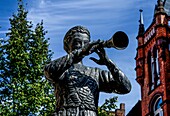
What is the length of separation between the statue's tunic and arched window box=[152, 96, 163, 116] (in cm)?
2981

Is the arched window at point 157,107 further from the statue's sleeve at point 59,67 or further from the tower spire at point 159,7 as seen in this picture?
the statue's sleeve at point 59,67

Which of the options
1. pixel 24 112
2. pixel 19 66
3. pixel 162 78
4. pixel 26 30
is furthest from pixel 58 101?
pixel 162 78

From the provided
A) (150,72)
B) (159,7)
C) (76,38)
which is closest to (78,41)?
(76,38)

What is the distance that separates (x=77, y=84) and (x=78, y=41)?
0.48 m

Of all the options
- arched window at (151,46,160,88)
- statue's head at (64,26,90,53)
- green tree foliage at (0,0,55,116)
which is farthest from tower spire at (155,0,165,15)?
statue's head at (64,26,90,53)

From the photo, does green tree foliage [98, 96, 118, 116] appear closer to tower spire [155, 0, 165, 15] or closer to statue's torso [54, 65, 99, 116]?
statue's torso [54, 65, 99, 116]

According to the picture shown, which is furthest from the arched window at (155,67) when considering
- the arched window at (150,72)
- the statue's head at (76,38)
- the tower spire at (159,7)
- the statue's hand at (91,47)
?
the statue's hand at (91,47)

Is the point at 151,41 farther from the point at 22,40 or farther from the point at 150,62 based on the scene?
the point at 22,40

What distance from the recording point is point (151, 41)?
120 ft

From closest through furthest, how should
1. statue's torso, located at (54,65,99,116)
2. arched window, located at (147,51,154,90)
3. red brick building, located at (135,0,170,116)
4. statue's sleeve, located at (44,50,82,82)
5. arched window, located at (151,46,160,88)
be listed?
statue's torso, located at (54,65,99,116)
statue's sleeve, located at (44,50,82,82)
red brick building, located at (135,0,170,116)
arched window, located at (151,46,160,88)
arched window, located at (147,51,154,90)

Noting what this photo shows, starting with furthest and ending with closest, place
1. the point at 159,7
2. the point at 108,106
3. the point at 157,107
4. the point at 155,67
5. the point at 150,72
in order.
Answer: the point at 159,7, the point at 150,72, the point at 155,67, the point at 157,107, the point at 108,106

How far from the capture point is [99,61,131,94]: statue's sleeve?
4258 millimetres

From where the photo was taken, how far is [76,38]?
14.7ft

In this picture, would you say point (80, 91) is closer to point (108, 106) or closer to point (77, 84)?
point (77, 84)
